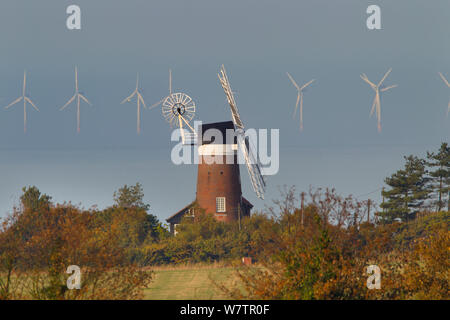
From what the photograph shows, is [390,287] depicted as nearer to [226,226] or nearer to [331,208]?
[331,208]

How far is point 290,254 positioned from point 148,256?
4425 centimetres

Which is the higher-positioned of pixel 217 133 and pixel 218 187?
pixel 217 133

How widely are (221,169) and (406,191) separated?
23.9 meters

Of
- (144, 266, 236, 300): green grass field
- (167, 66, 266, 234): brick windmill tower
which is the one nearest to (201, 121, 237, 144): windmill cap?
(167, 66, 266, 234): brick windmill tower

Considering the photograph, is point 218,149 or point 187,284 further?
point 218,149

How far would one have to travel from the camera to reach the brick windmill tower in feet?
281

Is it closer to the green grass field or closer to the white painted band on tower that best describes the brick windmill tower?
the white painted band on tower

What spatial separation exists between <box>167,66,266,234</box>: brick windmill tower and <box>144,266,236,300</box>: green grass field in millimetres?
16336

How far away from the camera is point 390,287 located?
30812mm

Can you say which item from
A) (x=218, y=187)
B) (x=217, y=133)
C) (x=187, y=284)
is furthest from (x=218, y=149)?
(x=187, y=284)

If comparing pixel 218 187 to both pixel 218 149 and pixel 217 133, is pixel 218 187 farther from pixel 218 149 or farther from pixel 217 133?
pixel 217 133

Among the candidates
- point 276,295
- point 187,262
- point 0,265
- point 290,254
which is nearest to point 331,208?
point 290,254

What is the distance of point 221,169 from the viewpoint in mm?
86188

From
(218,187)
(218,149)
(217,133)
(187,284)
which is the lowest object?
(187,284)
